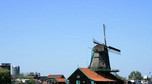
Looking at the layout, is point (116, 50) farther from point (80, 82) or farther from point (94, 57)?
point (80, 82)

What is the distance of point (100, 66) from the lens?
3376 inches

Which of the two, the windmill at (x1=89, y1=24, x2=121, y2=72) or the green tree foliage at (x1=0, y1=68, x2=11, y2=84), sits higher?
the windmill at (x1=89, y1=24, x2=121, y2=72)

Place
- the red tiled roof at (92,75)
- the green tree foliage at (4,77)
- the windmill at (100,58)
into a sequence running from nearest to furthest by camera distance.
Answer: the red tiled roof at (92,75), the windmill at (100,58), the green tree foliage at (4,77)

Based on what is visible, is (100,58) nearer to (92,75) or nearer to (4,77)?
(92,75)

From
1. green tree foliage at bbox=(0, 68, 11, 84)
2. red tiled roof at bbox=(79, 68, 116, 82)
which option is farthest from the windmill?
green tree foliage at bbox=(0, 68, 11, 84)

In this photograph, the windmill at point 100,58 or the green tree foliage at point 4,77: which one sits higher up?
the windmill at point 100,58

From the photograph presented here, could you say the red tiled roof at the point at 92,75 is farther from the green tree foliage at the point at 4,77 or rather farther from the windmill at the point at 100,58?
the green tree foliage at the point at 4,77

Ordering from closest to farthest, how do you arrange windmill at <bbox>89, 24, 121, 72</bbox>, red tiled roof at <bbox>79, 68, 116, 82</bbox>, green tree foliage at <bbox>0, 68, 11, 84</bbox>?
red tiled roof at <bbox>79, 68, 116, 82</bbox> < windmill at <bbox>89, 24, 121, 72</bbox> < green tree foliage at <bbox>0, 68, 11, 84</bbox>

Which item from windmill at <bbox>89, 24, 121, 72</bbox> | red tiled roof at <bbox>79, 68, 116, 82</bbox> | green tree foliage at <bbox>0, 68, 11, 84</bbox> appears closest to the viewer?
red tiled roof at <bbox>79, 68, 116, 82</bbox>

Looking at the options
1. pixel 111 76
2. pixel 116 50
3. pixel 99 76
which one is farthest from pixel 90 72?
pixel 116 50

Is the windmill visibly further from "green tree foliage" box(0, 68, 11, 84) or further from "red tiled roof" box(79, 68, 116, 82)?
"green tree foliage" box(0, 68, 11, 84)

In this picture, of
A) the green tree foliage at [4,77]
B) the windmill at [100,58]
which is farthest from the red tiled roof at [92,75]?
the green tree foliage at [4,77]

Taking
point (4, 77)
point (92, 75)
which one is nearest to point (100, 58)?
point (92, 75)

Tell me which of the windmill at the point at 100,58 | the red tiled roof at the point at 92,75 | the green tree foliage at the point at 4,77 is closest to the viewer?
the red tiled roof at the point at 92,75
